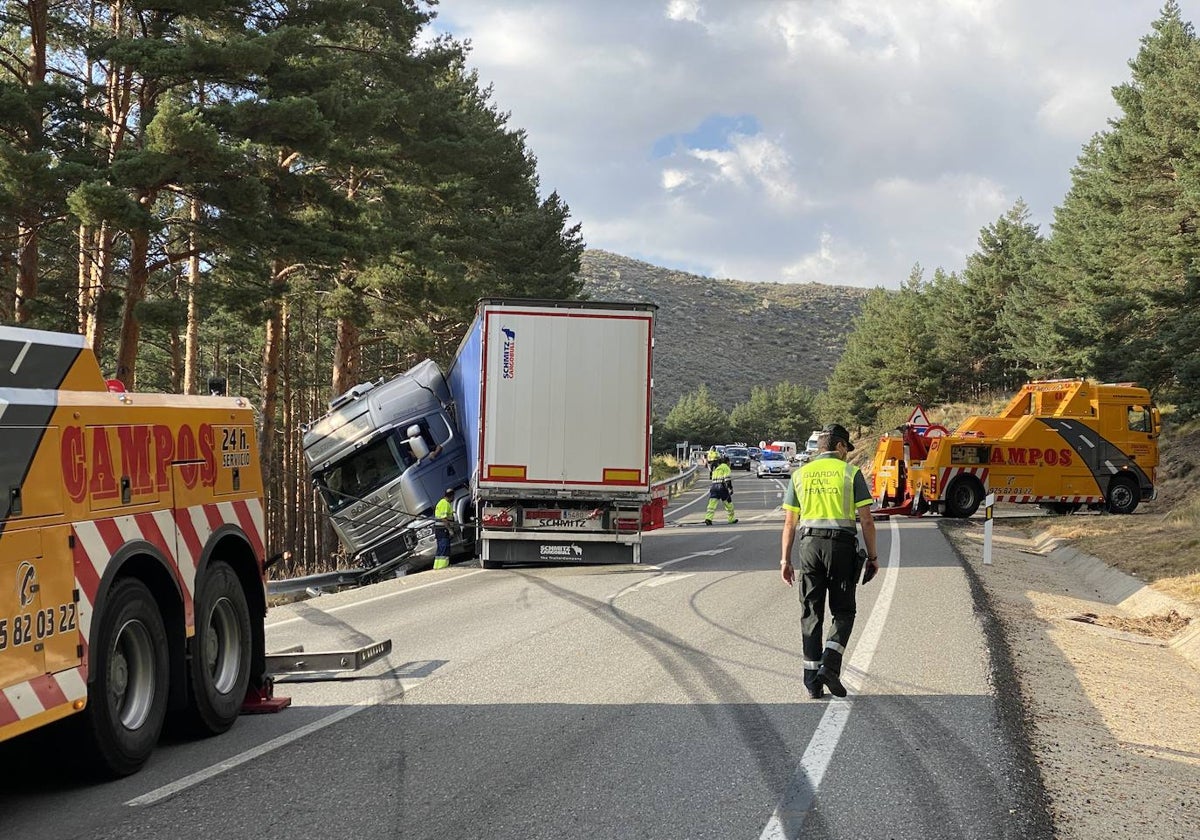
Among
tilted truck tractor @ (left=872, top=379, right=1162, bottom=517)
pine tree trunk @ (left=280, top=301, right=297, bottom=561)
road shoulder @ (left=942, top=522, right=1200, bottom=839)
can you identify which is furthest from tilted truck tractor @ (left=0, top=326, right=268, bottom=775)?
pine tree trunk @ (left=280, top=301, right=297, bottom=561)

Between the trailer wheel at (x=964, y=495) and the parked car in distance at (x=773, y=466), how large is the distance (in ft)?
114

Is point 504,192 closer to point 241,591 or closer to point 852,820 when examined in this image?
point 241,591

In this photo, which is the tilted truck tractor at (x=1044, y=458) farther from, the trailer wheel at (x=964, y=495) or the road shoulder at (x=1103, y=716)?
the road shoulder at (x=1103, y=716)

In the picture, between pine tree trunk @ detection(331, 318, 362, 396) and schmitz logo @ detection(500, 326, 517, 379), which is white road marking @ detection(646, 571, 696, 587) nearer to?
schmitz logo @ detection(500, 326, 517, 379)

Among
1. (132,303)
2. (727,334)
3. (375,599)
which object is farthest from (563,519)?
(727,334)

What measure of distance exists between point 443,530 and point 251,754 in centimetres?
1179

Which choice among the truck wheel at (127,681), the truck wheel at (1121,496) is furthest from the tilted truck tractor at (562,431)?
the truck wheel at (1121,496)

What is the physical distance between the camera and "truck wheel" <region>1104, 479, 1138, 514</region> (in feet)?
83.7

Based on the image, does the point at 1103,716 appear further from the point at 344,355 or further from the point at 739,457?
the point at 739,457

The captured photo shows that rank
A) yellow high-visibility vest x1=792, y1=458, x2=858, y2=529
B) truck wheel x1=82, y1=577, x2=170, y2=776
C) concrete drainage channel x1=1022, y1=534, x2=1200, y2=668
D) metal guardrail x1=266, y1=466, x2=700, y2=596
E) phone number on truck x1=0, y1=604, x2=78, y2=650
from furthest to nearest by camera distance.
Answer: metal guardrail x1=266, y1=466, x2=700, y2=596, concrete drainage channel x1=1022, y1=534, x2=1200, y2=668, yellow high-visibility vest x1=792, y1=458, x2=858, y2=529, truck wheel x1=82, y1=577, x2=170, y2=776, phone number on truck x1=0, y1=604, x2=78, y2=650

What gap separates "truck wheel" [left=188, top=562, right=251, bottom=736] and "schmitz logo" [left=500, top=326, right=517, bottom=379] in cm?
917

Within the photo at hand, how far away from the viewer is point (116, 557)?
5.07 m

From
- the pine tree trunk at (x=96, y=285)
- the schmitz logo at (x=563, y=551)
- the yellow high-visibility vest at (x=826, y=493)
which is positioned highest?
the pine tree trunk at (x=96, y=285)

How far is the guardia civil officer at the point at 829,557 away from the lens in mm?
7121
